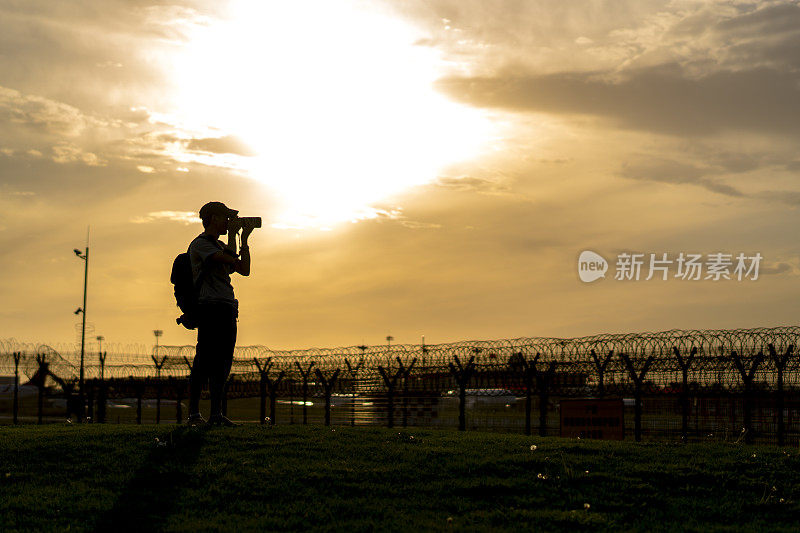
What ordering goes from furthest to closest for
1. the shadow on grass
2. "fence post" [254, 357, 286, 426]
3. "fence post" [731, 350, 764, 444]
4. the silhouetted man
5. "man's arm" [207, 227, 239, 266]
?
"fence post" [254, 357, 286, 426] < "fence post" [731, 350, 764, 444] < the silhouetted man < "man's arm" [207, 227, 239, 266] < the shadow on grass

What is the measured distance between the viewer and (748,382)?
18719 millimetres

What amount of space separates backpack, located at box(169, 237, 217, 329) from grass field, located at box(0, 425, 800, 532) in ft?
4.76

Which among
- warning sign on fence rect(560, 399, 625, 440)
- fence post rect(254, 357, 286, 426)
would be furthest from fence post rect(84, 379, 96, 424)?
warning sign on fence rect(560, 399, 625, 440)

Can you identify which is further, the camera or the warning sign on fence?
the warning sign on fence

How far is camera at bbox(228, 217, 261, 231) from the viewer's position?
38.9 ft

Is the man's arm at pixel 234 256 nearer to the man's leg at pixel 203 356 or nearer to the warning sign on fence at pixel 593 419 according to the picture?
the man's leg at pixel 203 356

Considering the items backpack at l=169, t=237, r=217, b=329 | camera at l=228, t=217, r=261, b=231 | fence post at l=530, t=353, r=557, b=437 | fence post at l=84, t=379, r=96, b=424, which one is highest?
camera at l=228, t=217, r=261, b=231

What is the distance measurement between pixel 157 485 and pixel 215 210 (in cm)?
387

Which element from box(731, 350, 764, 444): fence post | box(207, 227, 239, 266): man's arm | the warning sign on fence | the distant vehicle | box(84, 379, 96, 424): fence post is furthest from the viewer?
box(84, 379, 96, 424): fence post

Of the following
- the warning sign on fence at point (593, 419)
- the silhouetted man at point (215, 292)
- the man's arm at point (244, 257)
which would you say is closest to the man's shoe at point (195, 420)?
the silhouetted man at point (215, 292)

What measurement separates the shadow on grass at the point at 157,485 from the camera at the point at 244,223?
8.86ft

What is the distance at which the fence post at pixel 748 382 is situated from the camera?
18.1 m

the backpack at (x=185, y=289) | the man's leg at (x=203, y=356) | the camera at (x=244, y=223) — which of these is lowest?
the man's leg at (x=203, y=356)

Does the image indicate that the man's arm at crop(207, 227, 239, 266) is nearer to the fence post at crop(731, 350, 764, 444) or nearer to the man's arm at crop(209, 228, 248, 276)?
the man's arm at crop(209, 228, 248, 276)
